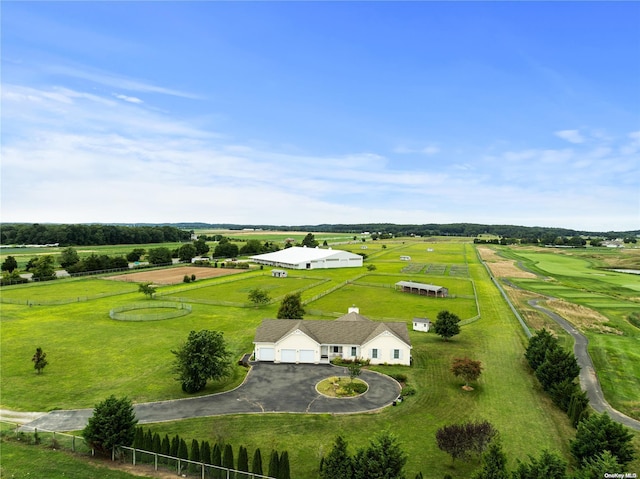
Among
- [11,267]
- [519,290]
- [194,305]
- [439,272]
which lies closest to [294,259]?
[439,272]

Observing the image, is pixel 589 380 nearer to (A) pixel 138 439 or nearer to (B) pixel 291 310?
(B) pixel 291 310

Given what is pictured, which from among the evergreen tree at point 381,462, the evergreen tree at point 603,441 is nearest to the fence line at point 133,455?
the evergreen tree at point 381,462

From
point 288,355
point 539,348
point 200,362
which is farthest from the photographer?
point 288,355

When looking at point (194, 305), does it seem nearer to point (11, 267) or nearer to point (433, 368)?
point (433, 368)

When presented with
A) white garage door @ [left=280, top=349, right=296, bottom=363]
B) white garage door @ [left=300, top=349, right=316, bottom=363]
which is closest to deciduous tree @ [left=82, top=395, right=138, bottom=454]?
white garage door @ [left=280, top=349, right=296, bottom=363]

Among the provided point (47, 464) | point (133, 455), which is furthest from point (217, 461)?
point (47, 464)
